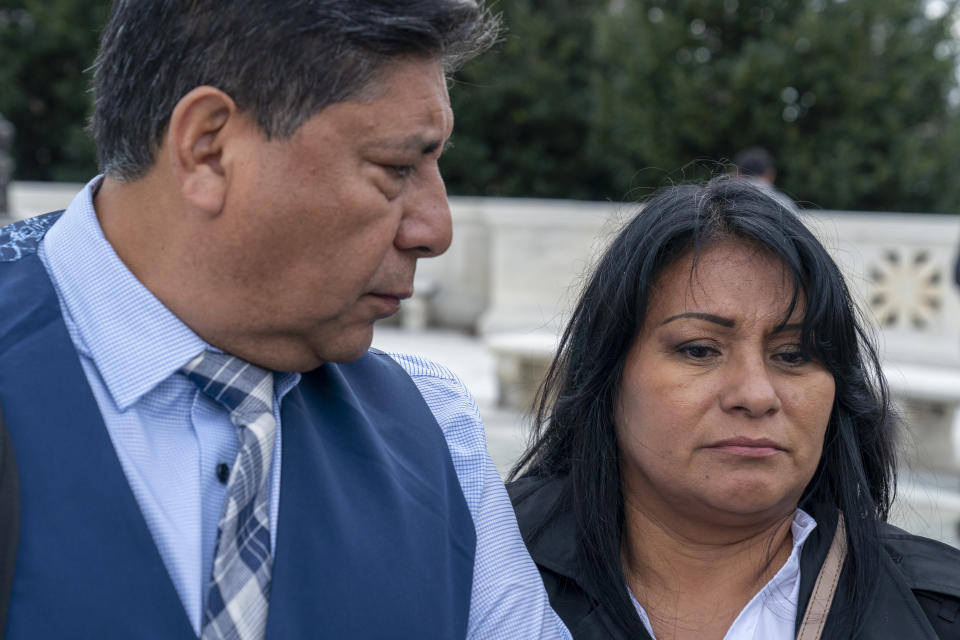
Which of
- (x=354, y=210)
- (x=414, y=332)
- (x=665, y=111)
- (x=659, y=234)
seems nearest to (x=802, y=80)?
(x=665, y=111)

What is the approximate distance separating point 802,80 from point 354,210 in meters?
11.0

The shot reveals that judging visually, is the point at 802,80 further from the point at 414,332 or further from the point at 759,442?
the point at 759,442

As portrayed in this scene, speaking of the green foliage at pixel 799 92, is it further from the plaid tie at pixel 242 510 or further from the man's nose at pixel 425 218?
the plaid tie at pixel 242 510

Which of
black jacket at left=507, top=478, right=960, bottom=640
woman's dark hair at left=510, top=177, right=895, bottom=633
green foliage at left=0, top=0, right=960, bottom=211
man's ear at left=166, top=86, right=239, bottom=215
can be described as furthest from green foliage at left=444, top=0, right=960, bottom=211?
man's ear at left=166, top=86, right=239, bottom=215

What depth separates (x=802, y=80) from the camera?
1169 cm

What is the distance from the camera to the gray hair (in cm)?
142

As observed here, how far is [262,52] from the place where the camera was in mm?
1420

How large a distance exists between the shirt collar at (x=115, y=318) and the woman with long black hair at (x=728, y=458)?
0.94 m

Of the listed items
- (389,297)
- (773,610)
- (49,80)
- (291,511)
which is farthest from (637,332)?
(49,80)

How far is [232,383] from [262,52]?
1.42 feet

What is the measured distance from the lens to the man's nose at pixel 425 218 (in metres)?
1.55

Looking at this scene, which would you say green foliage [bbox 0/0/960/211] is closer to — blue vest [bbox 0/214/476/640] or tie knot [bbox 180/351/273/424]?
blue vest [bbox 0/214/476/640]

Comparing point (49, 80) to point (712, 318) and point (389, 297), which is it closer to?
point (712, 318)

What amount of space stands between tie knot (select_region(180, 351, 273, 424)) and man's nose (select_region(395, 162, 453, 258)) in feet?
0.88
